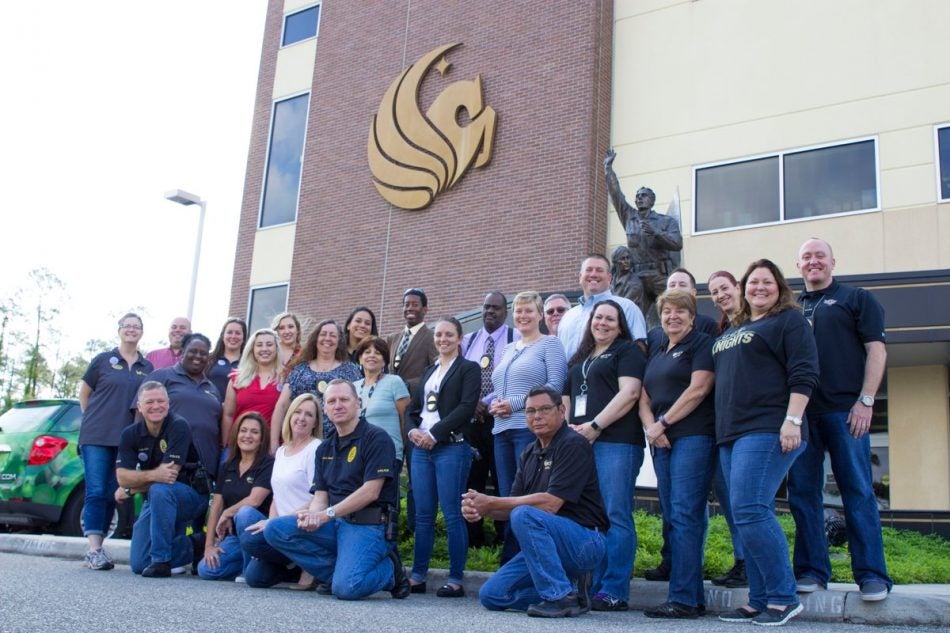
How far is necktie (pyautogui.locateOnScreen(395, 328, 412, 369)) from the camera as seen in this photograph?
774 centimetres

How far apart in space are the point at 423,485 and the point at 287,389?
1542 millimetres

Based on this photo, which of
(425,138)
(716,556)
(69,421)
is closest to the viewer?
(716,556)

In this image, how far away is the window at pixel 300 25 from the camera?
2027 cm

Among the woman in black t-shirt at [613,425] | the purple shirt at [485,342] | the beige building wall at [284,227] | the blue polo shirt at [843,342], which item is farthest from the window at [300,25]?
the blue polo shirt at [843,342]

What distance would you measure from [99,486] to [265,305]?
39.6 feet

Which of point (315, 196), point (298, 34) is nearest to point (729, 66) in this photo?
point (315, 196)

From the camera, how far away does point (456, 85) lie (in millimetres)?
16875

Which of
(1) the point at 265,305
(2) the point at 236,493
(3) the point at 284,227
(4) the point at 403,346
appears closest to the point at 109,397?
(2) the point at 236,493

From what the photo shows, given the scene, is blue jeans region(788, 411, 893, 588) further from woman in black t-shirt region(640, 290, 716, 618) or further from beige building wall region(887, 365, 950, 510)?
beige building wall region(887, 365, 950, 510)

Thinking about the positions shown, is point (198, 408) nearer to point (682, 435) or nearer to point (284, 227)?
point (682, 435)

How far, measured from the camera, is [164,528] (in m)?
6.71

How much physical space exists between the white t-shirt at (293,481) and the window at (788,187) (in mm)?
A: 9874

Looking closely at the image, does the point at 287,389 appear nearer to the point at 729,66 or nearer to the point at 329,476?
the point at 329,476

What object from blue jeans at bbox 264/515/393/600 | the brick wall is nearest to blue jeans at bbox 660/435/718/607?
blue jeans at bbox 264/515/393/600
